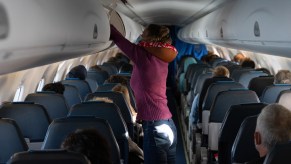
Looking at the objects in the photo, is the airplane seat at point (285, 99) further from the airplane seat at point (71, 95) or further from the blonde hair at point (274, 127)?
the airplane seat at point (71, 95)

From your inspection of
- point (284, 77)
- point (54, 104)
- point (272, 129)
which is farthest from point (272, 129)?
point (284, 77)

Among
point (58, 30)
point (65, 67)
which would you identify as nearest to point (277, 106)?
point (58, 30)

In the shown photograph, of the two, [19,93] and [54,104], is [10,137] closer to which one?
[54,104]

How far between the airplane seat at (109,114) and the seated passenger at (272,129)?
1686 mm

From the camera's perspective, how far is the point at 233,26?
699cm

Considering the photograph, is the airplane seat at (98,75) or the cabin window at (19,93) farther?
the airplane seat at (98,75)

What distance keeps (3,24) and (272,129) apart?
5.63ft

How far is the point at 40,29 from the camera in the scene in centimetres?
306

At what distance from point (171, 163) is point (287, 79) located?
2612 millimetres

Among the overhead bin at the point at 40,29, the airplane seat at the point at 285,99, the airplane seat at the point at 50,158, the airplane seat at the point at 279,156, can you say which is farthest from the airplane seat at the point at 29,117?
the airplane seat at the point at 279,156

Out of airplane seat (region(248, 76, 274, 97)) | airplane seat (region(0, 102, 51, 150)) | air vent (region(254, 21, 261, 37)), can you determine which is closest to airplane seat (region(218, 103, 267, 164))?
air vent (region(254, 21, 261, 37))

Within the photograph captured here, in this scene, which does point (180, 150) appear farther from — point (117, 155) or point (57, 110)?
point (117, 155)

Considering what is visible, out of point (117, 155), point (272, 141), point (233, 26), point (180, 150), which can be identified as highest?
point (233, 26)

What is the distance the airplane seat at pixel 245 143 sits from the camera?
404cm
